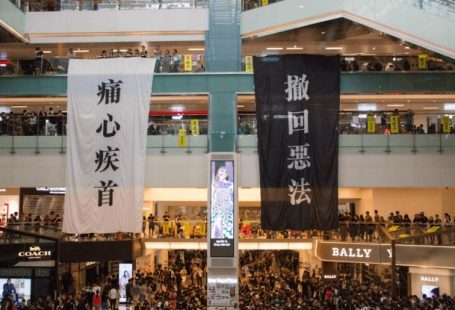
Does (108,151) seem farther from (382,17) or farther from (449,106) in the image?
(449,106)

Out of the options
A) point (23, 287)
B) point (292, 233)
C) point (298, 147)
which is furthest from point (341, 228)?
point (23, 287)

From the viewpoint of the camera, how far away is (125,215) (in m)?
18.4

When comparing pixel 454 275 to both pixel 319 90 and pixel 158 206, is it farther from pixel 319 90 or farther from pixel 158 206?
pixel 158 206

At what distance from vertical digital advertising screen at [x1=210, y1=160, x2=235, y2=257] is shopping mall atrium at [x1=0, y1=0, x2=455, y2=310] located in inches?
1.8

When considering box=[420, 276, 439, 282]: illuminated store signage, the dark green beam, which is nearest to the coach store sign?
box=[420, 276, 439, 282]: illuminated store signage

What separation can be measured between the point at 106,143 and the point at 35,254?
4081 mm

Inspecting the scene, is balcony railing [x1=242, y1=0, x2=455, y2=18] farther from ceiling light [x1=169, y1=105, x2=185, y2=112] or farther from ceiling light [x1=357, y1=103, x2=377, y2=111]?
ceiling light [x1=169, y1=105, x2=185, y2=112]

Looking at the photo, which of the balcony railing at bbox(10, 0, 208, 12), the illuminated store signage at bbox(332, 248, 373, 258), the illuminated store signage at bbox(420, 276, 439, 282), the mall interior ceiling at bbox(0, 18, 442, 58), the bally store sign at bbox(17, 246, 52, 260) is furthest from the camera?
the balcony railing at bbox(10, 0, 208, 12)

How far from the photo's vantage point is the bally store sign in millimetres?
18016

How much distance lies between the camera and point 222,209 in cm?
1919

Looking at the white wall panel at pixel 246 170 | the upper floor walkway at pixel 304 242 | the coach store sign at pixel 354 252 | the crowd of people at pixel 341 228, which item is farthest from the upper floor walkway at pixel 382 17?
the coach store sign at pixel 354 252

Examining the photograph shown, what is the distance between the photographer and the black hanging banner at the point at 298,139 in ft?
60.6

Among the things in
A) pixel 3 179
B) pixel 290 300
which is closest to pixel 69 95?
pixel 3 179

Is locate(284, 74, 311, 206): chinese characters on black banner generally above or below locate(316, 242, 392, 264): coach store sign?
above
